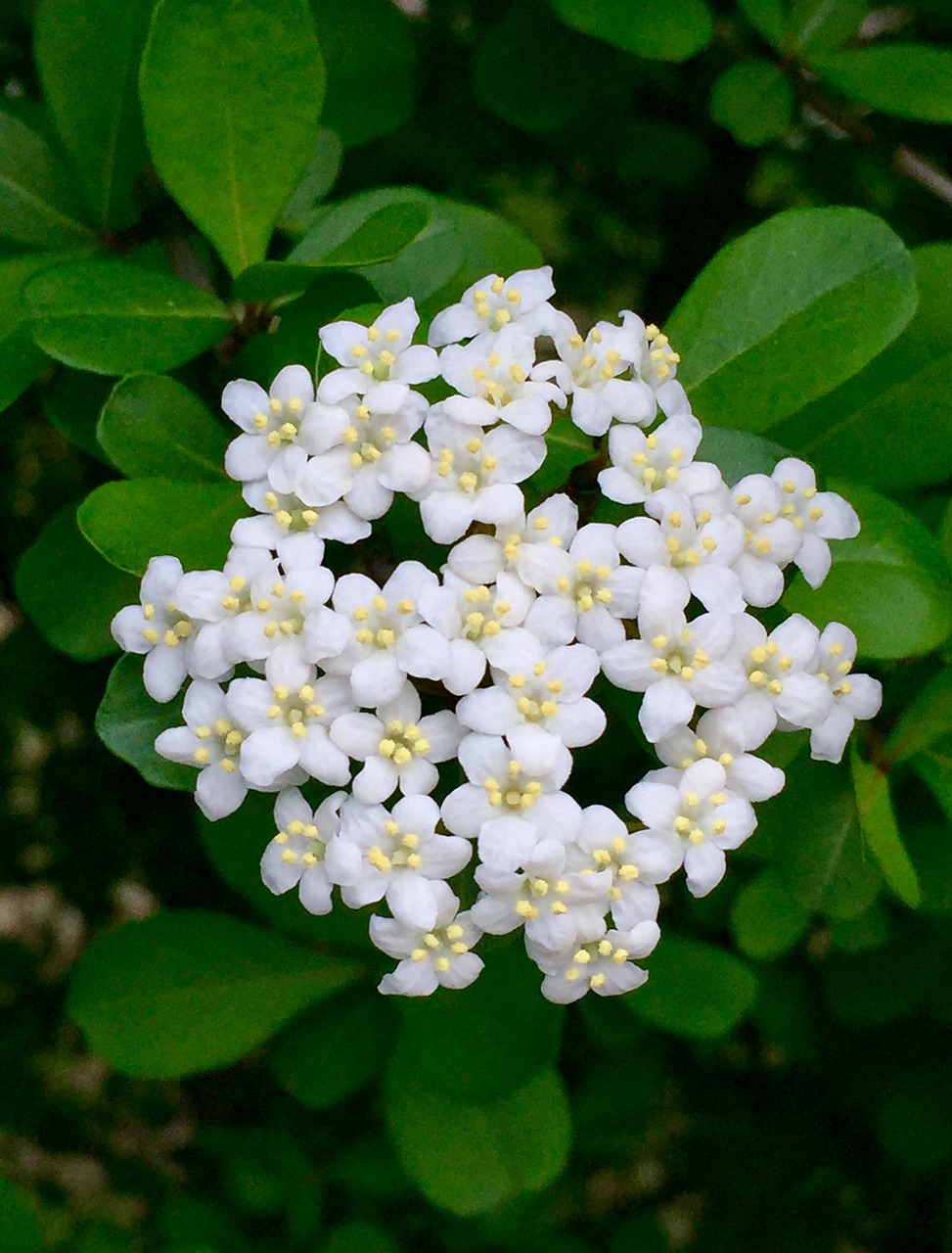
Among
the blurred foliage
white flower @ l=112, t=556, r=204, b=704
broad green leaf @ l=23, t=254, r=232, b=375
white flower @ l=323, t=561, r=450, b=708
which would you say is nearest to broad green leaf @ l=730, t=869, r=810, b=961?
the blurred foliage

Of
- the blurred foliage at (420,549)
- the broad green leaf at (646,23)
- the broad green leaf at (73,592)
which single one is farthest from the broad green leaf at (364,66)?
the broad green leaf at (73,592)

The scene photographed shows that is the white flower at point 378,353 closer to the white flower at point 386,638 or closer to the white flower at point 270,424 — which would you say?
the white flower at point 270,424

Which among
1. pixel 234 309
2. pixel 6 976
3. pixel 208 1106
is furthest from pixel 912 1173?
pixel 234 309

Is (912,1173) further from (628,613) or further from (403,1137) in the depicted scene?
(628,613)

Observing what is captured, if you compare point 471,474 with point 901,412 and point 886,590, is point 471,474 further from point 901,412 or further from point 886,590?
point 901,412

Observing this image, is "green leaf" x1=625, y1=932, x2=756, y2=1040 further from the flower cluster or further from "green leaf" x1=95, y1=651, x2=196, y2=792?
"green leaf" x1=95, y1=651, x2=196, y2=792

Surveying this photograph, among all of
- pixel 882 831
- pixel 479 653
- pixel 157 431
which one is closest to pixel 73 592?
pixel 157 431
